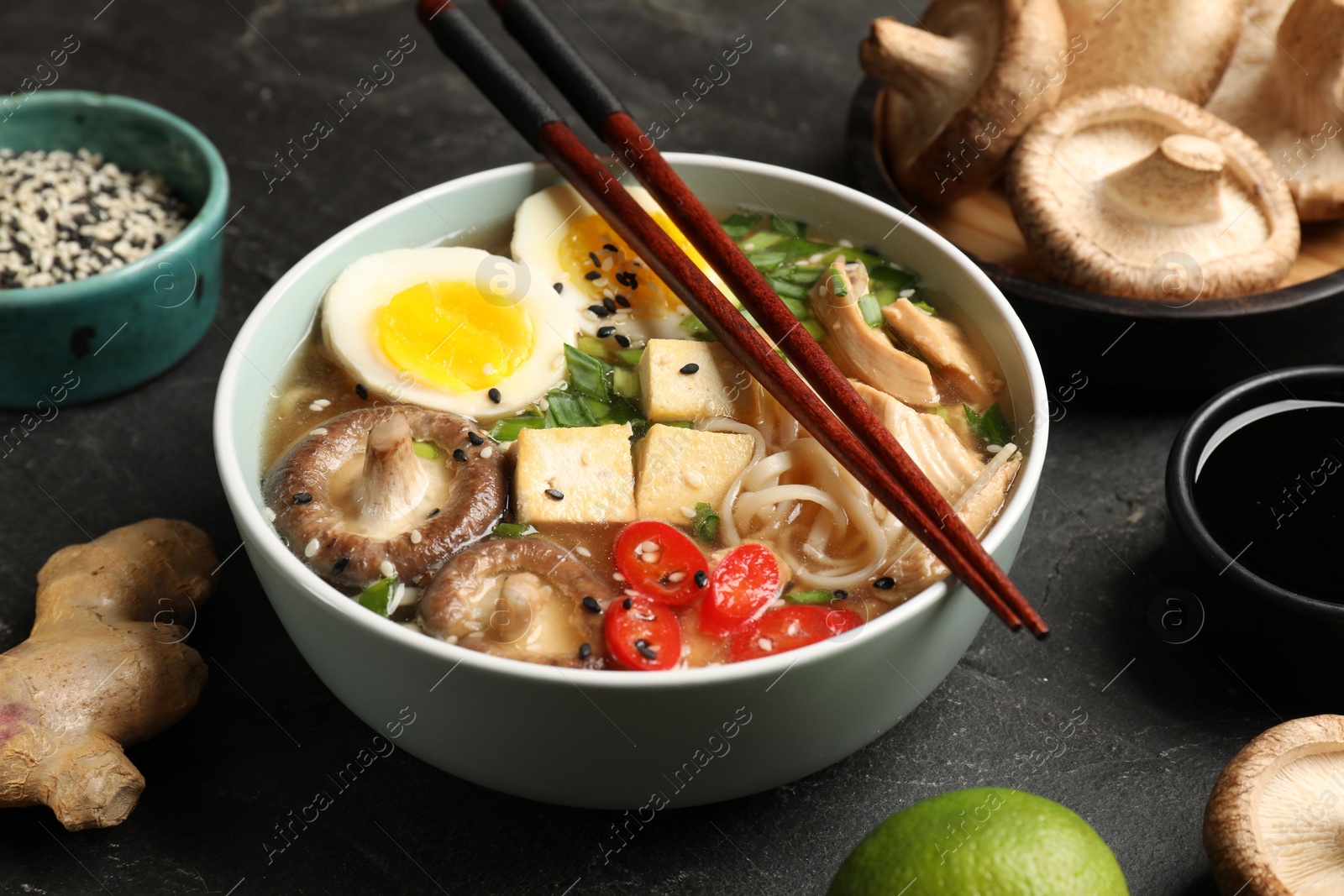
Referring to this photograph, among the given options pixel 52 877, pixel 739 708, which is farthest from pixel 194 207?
pixel 739 708

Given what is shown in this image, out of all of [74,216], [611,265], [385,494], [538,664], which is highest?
[74,216]

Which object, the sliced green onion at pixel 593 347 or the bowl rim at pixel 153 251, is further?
the bowl rim at pixel 153 251

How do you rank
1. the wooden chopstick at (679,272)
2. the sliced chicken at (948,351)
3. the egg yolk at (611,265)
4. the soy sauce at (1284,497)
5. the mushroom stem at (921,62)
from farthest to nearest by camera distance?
the mushroom stem at (921,62) < the egg yolk at (611,265) < the sliced chicken at (948,351) < the soy sauce at (1284,497) < the wooden chopstick at (679,272)

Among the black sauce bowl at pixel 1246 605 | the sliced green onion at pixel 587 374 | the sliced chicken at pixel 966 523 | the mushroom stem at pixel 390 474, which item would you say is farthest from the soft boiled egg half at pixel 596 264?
the black sauce bowl at pixel 1246 605

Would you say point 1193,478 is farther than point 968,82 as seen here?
No


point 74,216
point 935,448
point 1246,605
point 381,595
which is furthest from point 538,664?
point 74,216

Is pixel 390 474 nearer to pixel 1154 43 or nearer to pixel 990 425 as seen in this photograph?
pixel 990 425

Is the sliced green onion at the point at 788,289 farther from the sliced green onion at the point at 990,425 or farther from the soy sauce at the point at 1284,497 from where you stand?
the soy sauce at the point at 1284,497
